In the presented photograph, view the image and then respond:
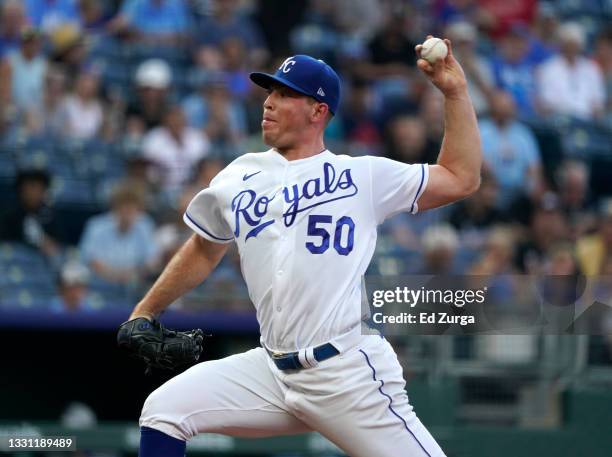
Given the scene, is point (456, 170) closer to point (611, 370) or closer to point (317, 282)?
point (317, 282)

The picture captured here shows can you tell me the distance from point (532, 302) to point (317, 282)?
9.49 ft

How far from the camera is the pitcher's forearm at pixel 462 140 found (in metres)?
4.01

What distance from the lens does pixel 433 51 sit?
3943 millimetres

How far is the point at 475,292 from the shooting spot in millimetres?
5148

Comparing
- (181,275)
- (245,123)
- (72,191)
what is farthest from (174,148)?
(181,275)

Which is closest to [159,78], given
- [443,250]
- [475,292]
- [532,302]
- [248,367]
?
[443,250]

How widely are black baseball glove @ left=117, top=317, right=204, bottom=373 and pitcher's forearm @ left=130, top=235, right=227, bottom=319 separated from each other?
0.31 ft

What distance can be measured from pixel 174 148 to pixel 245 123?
0.76 metres

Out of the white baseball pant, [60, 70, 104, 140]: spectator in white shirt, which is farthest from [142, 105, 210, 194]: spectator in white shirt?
the white baseball pant

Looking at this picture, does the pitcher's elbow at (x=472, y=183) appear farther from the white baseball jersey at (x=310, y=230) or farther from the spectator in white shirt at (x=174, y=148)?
the spectator in white shirt at (x=174, y=148)

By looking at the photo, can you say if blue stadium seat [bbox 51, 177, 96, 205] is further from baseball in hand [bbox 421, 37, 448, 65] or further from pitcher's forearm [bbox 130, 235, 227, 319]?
baseball in hand [bbox 421, 37, 448, 65]

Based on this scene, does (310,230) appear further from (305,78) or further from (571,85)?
(571,85)

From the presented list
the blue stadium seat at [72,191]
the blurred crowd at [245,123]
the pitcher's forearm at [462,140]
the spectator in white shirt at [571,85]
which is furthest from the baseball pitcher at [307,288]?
the spectator in white shirt at [571,85]

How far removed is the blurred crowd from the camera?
8148 millimetres
